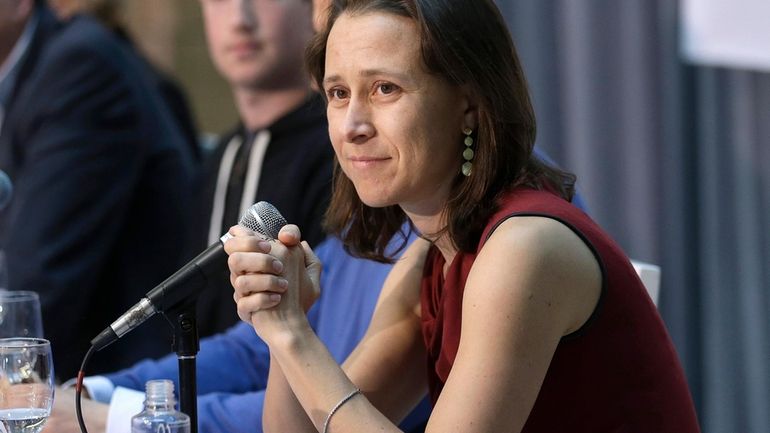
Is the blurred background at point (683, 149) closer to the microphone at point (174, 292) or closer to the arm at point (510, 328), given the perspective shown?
the arm at point (510, 328)

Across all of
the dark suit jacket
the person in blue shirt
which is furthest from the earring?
the dark suit jacket

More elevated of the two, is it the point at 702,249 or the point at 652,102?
the point at 652,102

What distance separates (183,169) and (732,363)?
168cm

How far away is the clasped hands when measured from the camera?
1484mm

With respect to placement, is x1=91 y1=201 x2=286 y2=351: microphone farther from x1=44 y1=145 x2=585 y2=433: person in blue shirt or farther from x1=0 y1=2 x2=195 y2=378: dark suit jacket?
x1=0 y1=2 x2=195 y2=378: dark suit jacket

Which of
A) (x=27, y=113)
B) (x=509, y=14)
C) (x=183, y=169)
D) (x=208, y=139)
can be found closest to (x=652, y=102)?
(x=509, y=14)

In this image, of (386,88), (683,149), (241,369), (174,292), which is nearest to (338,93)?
(386,88)

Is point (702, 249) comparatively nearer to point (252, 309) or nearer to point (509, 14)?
point (509, 14)

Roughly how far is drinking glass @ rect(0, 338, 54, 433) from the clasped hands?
0.28m

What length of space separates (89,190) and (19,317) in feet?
4.56

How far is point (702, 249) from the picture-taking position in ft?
9.85

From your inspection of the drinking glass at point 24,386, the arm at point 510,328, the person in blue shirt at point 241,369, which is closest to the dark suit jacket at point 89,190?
the person in blue shirt at point 241,369

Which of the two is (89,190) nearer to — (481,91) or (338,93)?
(338,93)

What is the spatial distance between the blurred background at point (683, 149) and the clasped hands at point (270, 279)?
4.77ft
